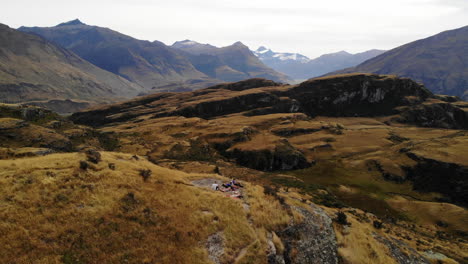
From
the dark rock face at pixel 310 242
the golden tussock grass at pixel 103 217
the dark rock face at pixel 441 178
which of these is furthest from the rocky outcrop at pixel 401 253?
the dark rock face at pixel 441 178

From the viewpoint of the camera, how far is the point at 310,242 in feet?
85.1

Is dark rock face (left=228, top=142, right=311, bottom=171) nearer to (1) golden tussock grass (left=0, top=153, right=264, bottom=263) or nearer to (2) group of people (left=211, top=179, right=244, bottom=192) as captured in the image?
(2) group of people (left=211, top=179, right=244, bottom=192)

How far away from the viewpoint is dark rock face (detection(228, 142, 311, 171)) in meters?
123

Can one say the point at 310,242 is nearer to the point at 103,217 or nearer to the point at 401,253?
the point at 401,253

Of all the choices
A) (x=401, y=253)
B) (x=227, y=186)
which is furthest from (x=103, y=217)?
(x=401, y=253)

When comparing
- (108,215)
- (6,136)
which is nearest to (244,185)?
(108,215)

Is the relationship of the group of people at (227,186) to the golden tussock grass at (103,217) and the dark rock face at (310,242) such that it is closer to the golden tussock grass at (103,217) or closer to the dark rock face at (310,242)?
the golden tussock grass at (103,217)

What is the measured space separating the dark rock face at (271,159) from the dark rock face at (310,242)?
92363mm

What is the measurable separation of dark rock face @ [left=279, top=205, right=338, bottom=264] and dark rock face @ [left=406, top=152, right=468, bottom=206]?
383 feet

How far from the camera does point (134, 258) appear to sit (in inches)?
697

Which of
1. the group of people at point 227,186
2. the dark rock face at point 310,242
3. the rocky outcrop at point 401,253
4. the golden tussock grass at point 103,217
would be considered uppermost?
the golden tussock grass at point 103,217

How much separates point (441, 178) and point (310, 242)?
132 metres

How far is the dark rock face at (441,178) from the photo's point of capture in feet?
364

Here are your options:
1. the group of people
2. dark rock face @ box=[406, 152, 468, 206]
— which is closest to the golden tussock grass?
the group of people
